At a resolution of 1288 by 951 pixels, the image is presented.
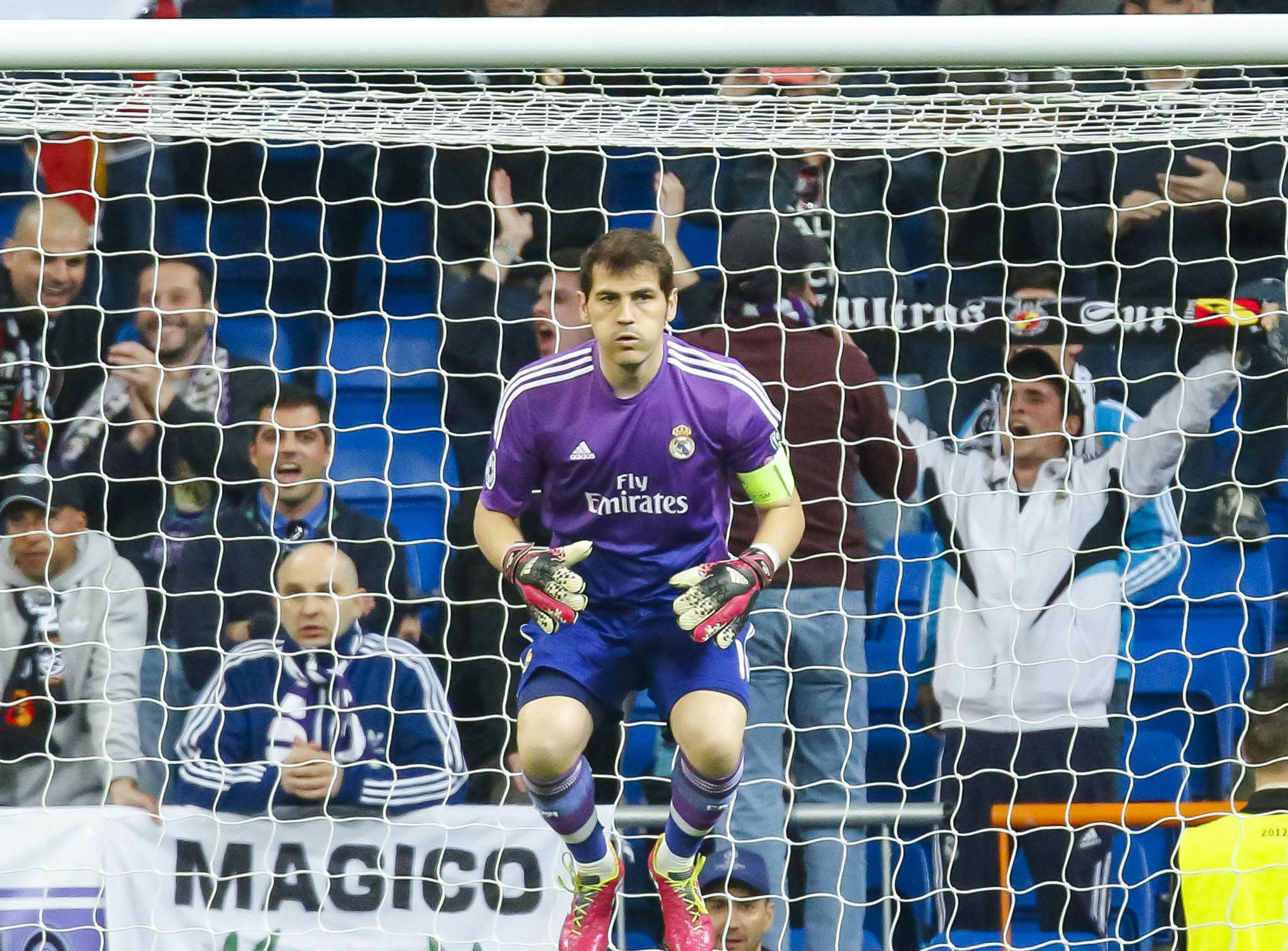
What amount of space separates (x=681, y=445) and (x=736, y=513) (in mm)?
955

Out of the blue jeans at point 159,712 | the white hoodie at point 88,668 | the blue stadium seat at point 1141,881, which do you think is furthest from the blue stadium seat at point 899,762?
the white hoodie at point 88,668

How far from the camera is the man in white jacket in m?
Result: 4.59

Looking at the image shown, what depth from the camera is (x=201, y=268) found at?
16.8 ft

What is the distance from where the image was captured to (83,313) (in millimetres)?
4938

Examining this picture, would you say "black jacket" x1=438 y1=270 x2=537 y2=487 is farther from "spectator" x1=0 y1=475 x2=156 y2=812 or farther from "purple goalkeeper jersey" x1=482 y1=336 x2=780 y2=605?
"purple goalkeeper jersey" x1=482 y1=336 x2=780 y2=605

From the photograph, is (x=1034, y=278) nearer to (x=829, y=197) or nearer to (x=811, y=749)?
(x=829, y=197)

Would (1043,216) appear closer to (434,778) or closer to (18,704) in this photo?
(434,778)

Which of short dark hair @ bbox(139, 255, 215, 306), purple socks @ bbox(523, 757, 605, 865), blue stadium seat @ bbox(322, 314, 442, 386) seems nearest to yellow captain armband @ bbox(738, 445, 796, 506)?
purple socks @ bbox(523, 757, 605, 865)

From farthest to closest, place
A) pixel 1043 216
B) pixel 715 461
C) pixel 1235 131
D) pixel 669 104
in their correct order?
pixel 1043 216, pixel 669 104, pixel 1235 131, pixel 715 461

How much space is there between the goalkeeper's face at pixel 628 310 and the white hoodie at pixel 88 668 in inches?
80.1

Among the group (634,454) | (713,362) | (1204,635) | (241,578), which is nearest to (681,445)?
(634,454)

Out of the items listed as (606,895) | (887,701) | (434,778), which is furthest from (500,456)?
(887,701)

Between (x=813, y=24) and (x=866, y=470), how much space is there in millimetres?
1468

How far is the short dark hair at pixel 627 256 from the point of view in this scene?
10.4ft
